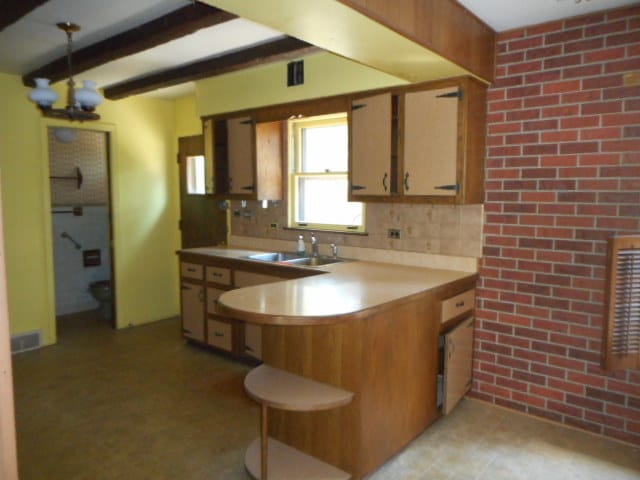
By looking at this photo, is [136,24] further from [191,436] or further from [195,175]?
[191,436]

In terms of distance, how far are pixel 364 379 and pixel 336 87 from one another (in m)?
2.20

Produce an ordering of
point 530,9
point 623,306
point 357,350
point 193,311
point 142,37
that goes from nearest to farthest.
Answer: point 357,350
point 623,306
point 530,9
point 142,37
point 193,311

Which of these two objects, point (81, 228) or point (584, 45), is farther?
point (81, 228)

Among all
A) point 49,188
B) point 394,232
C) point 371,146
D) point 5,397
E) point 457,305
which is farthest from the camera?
point 49,188

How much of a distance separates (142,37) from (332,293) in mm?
2166

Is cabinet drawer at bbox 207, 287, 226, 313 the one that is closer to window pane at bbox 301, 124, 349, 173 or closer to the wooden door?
the wooden door

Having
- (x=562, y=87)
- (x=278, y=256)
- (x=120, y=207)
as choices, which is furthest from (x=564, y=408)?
(x=120, y=207)

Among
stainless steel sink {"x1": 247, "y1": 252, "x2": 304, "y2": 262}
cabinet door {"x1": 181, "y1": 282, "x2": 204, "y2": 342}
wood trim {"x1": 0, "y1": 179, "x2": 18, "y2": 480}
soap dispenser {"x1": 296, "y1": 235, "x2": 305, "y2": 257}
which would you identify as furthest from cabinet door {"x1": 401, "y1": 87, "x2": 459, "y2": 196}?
wood trim {"x1": 0, "y1": 179, "x2": 18, "y2": 480}

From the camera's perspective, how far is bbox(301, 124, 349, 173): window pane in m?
3.81

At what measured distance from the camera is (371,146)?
3186 mm

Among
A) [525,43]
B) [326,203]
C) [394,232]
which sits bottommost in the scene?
[394,232]

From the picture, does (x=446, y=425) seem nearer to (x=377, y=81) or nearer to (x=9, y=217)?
(x=377, y=81)

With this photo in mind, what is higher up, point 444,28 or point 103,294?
point 444,28

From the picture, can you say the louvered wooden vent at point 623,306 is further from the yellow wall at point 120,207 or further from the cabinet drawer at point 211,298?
the yellow wall at point 120,207
